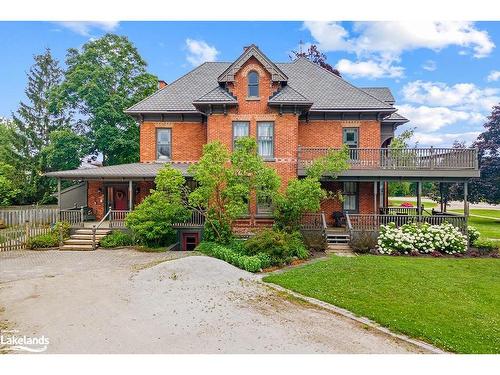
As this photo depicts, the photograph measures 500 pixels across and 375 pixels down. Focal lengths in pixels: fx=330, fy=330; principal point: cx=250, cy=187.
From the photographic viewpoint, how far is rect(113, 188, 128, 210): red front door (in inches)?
872

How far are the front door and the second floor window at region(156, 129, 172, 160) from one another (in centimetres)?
529

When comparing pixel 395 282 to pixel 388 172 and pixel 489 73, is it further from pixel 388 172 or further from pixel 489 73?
pixel 489 73

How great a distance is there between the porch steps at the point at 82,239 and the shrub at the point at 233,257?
19.6 ft

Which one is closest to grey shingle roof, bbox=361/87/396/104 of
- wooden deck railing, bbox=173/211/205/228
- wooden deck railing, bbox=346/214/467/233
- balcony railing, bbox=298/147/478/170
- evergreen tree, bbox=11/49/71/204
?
balcony railing, bbox=298/147/478/170

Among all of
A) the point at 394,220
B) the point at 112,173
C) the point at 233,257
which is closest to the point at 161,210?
the point at 112,173

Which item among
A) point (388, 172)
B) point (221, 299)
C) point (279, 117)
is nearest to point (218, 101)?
point (279, 117)

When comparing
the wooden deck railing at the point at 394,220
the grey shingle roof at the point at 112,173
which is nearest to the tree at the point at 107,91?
the grey shingle roof at the point at 112,173

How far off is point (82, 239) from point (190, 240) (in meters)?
5.79

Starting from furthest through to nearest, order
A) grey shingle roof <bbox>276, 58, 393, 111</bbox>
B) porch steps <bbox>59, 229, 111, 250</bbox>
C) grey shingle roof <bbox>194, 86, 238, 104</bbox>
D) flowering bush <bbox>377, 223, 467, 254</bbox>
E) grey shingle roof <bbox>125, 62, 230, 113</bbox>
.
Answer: grey shingle roof <bbox>125, 62, 230, 113</bbox> < grey shingle roof <bbox>276, 58, 393, 111</bbox> < grey shingle roof <bbox>194, 86, 238, 104</bbox> < porch steps <bbox>59, 229, 111, 250</bbox> < flowering bush <bbox>377, 223, 467, 254</bbox>

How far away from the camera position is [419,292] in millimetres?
10359

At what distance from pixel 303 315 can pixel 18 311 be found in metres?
7.63

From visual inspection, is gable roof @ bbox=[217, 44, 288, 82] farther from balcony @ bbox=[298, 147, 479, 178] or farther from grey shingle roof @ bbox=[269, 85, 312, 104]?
balcony @ bbox=[298, 147, 479, 178]

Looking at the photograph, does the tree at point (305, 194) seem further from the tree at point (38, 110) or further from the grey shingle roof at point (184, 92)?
the tree at point (38, 110)

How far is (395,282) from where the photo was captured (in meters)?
11.4
